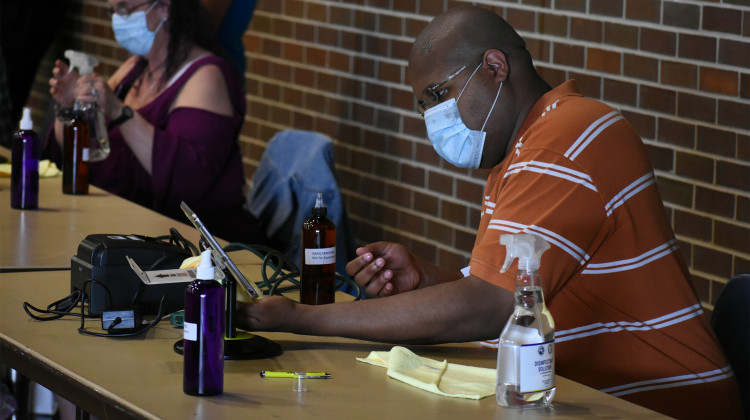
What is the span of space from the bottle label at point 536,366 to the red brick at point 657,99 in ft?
5.81

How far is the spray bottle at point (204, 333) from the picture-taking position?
160 centimetres

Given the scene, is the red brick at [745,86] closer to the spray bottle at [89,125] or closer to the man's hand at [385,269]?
the man's hand at [385,269]

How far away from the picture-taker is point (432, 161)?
402 centimetres

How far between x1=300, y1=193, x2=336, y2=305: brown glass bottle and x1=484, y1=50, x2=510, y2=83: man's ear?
0.42m

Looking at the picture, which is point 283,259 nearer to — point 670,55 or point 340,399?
point 340,399

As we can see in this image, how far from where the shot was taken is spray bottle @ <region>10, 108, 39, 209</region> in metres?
2.91

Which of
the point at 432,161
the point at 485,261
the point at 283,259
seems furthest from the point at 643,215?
the point at 432,161

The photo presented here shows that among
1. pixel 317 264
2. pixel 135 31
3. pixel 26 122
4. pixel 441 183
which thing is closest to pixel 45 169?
pixel 26 122

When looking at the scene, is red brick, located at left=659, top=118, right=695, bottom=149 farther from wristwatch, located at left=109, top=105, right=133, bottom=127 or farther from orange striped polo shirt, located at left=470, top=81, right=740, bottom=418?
wristwatch, located at left=109, top=105, right=133, bottom=127

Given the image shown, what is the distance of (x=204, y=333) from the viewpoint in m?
1.61

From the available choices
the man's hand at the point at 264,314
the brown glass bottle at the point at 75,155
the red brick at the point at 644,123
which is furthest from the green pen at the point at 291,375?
the red brick at the point at 644,123

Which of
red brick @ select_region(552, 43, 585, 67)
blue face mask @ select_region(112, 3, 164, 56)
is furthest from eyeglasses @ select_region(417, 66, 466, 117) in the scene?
blue face mask @ select_region(112, 3, 164, 56)

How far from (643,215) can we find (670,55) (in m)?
1.34

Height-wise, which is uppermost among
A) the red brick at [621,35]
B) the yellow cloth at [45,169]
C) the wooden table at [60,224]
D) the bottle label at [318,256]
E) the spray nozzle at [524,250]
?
the red brick at [621,35]
